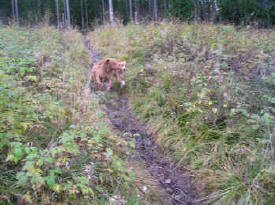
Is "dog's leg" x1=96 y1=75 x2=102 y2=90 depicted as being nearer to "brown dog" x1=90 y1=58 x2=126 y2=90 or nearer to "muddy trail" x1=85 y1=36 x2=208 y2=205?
"brown dog" x1=90 y1=58 x2=126 y2=90

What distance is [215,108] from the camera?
4043 mm

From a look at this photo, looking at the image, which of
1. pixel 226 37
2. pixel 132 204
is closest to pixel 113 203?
pixel 132 204

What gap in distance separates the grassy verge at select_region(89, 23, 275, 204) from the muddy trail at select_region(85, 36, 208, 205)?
6.2 inches

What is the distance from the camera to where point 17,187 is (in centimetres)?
265

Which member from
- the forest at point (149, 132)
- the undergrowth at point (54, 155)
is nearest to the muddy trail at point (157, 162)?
the forest at point (149, 132)

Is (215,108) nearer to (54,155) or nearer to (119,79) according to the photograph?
(54,155)

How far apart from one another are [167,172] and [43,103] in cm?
224

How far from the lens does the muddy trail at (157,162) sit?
3.49 m

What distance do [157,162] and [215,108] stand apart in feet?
4.42

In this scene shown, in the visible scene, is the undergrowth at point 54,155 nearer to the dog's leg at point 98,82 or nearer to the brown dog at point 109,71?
the dog's leg at point 98,82

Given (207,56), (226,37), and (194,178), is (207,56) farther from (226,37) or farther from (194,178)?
(194,178)

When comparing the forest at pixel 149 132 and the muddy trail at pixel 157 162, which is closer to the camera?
the forest at pixel 149 132

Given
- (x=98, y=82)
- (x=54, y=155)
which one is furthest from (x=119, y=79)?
(x=54, y=155)

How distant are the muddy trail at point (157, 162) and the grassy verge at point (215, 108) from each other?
0.52 ft
